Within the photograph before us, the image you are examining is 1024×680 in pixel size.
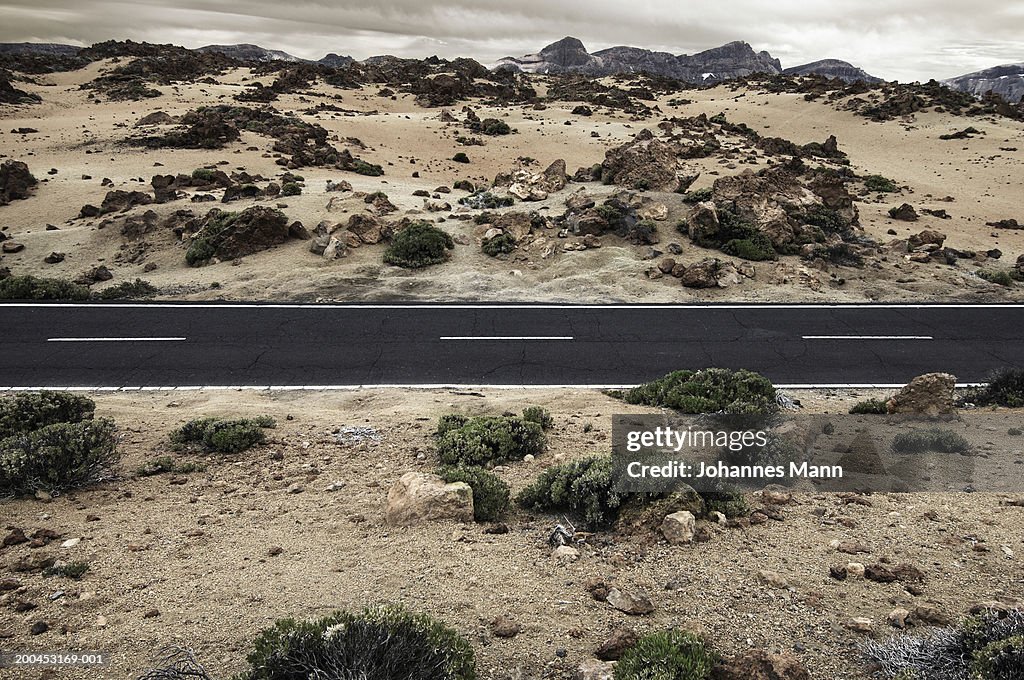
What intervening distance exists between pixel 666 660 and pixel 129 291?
20.1 metres

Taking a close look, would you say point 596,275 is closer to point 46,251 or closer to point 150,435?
point 150,435

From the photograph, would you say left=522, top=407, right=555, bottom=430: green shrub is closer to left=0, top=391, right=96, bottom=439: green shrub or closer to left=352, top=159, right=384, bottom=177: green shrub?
left=0, top=391, right=96, bottom=439: green shrub

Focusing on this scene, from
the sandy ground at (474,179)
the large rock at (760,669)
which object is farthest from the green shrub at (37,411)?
the sandy ground at (474,179)

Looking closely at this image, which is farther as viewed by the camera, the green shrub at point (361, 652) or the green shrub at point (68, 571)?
the green shrub at point (68, 571)

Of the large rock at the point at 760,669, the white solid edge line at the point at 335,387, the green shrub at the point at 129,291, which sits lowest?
the white solid edge line at the point at 335,387

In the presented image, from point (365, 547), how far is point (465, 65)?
88.3 m

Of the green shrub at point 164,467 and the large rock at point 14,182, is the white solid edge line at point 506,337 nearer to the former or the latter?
the green shrub at point 164,467

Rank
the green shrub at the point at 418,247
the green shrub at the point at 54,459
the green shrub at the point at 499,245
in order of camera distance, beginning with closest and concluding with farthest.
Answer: the green shrub at the point at 54,459 → the green shrub at the point at 418,247 → the green shrub at the point at 499,245

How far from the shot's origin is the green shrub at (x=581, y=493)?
680 cm

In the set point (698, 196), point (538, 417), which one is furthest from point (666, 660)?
point (698, 196)

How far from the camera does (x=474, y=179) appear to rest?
40.8 m

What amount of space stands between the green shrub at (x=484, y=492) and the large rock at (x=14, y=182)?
3480 centimetres

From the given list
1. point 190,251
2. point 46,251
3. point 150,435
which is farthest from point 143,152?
point 150,435

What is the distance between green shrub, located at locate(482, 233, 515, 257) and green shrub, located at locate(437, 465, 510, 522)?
634 inches
